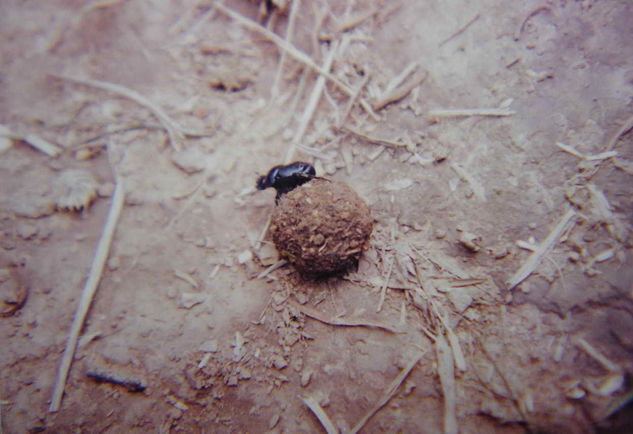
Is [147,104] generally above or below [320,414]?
above

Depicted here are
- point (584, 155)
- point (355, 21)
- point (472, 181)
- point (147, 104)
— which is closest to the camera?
point (584, 155)

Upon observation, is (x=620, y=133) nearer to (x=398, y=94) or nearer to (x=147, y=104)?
(x=398, y=94)

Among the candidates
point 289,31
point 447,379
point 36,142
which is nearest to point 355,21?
point 289,31

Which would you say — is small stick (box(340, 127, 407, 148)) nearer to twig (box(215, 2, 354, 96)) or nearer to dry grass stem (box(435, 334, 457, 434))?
twig (box(215, 2, 354, 96))

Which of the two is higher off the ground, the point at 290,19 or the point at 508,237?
the point at 290,19

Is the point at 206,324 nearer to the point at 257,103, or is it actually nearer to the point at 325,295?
the point at 325,295

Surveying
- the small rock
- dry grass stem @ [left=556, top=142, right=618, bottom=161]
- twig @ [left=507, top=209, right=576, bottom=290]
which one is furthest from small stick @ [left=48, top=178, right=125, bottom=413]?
dry grass stem @ [left=556, top=142, right=618, bottom=161]

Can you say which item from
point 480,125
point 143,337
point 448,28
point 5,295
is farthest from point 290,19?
point 5,295
